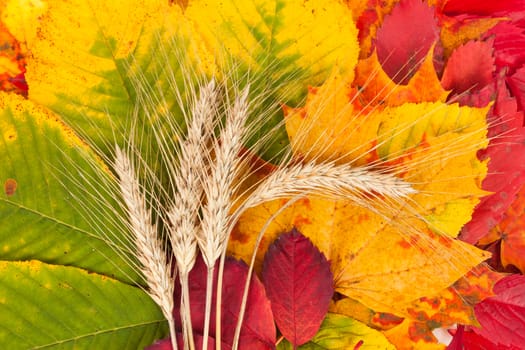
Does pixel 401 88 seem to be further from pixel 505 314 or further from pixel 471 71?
pixel 505 314

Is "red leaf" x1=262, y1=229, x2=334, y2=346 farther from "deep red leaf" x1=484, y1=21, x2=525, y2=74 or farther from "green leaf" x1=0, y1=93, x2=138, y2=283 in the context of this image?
"deep red leaf" x1=484, y1=21, x2=525, y2=74

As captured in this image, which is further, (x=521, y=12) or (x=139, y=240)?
(x=521, y=12)

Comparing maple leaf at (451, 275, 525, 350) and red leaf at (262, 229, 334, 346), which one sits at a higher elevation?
red leaf at (262, 229, 334, 346)

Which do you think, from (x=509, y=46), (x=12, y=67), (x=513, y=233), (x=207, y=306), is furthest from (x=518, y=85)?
(x=12, y=67)

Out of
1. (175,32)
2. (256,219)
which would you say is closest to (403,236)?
(256,219)

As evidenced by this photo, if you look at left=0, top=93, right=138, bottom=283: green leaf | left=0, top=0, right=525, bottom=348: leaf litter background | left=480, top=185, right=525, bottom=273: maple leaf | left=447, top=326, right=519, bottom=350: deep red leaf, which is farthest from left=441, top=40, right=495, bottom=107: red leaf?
left=0, top=93, right=138, bottom=283: green leaf

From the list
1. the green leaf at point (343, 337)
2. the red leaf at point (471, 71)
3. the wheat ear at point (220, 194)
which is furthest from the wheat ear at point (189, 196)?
the red leaf at point (471, 71)

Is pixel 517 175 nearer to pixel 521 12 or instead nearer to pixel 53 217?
pixel 521 12
